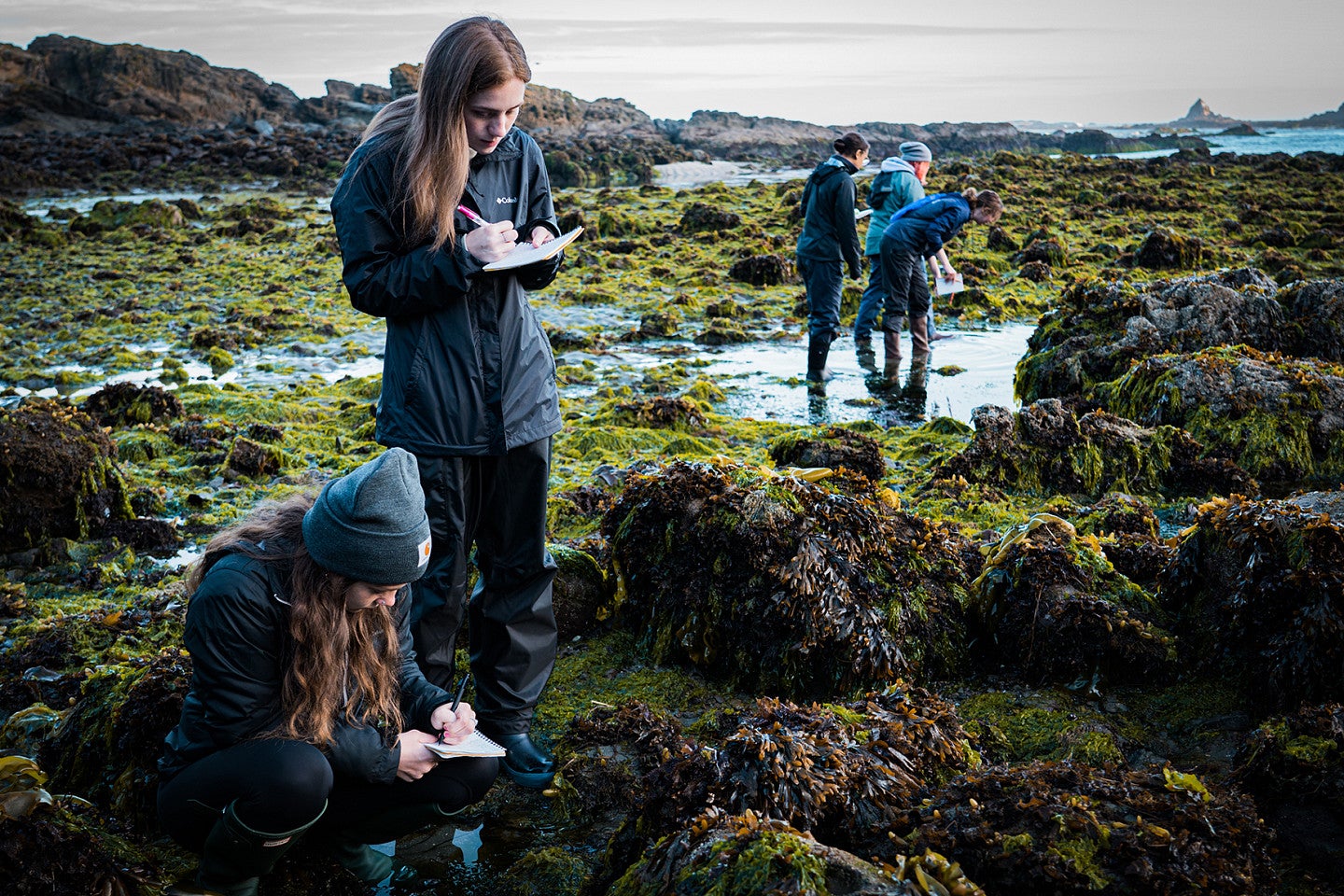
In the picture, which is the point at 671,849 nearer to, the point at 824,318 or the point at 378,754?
the point at 378,754

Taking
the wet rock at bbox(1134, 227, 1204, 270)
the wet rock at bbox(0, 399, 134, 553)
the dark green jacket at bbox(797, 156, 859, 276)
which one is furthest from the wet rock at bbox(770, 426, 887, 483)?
the wet rock at bbox(1134, 227, 1204, 270)

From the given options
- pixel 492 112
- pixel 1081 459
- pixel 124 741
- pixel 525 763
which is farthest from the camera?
pixel 1081 459

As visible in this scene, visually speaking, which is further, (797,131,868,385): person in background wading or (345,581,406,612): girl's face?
(797,131,868,385): person in background wading

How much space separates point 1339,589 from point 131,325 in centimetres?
1221

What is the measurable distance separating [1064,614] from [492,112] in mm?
2828

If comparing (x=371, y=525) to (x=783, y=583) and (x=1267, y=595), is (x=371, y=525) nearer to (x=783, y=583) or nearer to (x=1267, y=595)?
(x=783, y=583)

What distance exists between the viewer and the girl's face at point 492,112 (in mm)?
2959

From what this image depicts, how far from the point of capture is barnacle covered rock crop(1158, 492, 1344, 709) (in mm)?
3367

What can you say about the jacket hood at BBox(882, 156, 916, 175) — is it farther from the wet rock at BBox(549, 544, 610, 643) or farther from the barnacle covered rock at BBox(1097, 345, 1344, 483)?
the wet rock at BBox(549, 544, 610, 643)

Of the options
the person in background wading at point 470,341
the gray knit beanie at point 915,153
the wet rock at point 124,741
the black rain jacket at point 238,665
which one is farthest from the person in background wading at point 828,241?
the black rain jacket at point 238,665

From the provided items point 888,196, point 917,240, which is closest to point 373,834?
point 917,240

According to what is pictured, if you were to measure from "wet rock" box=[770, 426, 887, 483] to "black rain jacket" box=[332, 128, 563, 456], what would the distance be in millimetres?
3389

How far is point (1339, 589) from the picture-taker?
133 inches

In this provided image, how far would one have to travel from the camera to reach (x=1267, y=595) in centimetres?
359
